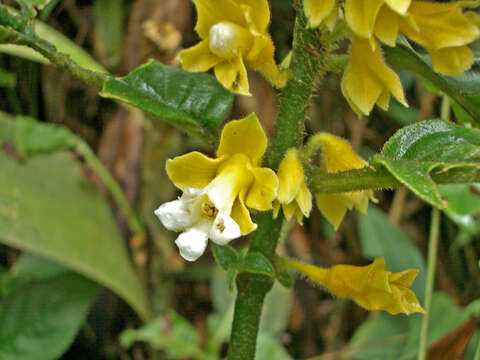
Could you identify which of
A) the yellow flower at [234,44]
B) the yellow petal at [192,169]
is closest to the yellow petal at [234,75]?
the yellow flower at [234,44]

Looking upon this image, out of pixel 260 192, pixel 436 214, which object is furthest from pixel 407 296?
pixel 436 214

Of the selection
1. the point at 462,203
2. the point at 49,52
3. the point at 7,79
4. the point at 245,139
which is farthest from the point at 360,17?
the point at 7,79

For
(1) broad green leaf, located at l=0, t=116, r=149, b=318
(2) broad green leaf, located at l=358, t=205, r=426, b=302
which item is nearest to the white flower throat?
(1) broad green leaf, located at l=0, t=116, r=149, b=318

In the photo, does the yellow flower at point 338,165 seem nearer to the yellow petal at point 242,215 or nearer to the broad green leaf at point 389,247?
the yellow petal at point 242,215

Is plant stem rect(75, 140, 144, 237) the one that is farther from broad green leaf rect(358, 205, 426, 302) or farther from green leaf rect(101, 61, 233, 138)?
green leaf rect(101, 61, 233, 138)

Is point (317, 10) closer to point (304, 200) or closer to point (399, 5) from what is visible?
point (399, 5)

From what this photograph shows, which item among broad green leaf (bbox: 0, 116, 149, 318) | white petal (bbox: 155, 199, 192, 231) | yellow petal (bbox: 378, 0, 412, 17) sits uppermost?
yellow petal (bbox: 378, 0, 412, 17)
